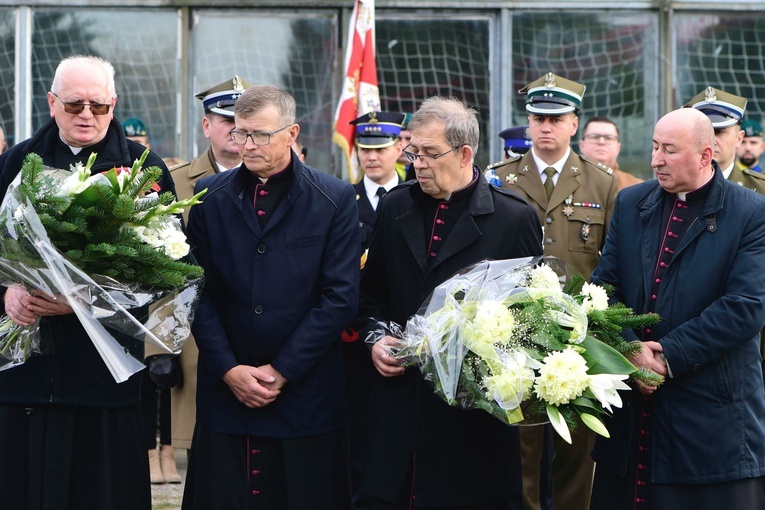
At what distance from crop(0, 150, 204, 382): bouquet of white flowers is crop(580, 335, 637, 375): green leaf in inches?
61.3

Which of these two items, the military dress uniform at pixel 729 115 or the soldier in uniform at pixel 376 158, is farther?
the soldier in uniform at pixel 376 158

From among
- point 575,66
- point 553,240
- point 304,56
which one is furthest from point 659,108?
point 553,240

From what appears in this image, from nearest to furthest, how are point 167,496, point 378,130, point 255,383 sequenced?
1. point 255,383
2. point 167,496
3. point 378,130

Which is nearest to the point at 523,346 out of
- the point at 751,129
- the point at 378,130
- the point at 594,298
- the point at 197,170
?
the point at 594,298

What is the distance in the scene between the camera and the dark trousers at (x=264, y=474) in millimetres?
4828

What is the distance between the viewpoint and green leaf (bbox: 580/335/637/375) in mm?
4371

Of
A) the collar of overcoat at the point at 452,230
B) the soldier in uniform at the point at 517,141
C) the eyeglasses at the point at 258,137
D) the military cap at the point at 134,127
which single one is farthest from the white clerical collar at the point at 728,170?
the military cap at the point at 134,127

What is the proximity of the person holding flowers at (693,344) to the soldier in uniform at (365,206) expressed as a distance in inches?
70.0

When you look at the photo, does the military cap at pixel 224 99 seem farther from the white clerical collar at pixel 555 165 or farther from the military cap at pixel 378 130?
the white clerical collar at pixel 555 165

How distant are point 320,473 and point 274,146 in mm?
1401

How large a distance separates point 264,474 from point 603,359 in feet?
4.97

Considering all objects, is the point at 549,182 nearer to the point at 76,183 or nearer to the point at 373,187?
the point at 373,187

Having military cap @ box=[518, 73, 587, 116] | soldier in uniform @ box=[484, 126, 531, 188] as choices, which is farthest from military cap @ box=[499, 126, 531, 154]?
military cap @ box=[518, 73, 587, 116]

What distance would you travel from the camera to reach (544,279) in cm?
456
